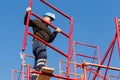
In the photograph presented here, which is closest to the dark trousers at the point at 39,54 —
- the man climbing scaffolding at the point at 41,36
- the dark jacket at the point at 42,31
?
the man climbing scaffolding at the point at 41,36

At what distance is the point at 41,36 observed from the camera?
10.1m

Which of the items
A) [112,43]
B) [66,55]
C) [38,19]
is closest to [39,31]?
[38,19]

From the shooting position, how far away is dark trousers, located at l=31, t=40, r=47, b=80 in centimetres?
955

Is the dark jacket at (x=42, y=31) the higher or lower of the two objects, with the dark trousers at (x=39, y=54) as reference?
higher

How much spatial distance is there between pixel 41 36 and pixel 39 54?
59cm

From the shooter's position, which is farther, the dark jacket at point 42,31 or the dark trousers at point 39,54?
the dark jacket at point 42,31

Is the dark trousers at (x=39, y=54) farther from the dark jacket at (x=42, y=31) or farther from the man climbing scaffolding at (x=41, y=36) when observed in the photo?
the dark jacket at (x=42, y=31)

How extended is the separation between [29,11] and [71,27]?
129 centimetres

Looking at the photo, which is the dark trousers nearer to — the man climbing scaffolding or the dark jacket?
the man climbing scaffolding

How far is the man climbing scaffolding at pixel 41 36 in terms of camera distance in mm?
9634

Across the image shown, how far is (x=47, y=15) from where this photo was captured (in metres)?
10.7

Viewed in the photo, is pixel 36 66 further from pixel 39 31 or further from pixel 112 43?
pixel 112 43

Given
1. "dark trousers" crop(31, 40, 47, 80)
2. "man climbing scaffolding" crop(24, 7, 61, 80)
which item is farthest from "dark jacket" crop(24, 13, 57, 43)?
"dark trousers" crop(31, 40, 47, 80)

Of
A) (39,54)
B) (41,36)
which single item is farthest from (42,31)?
(39,54)
